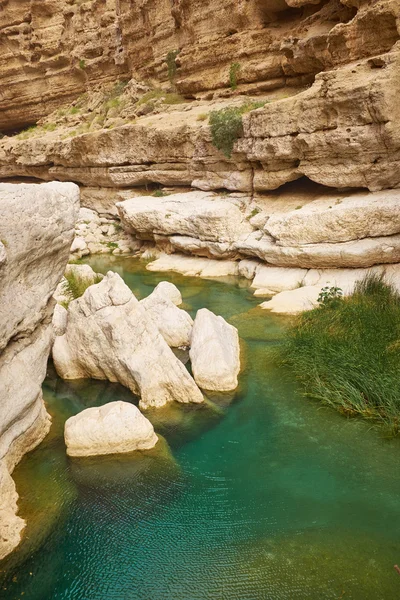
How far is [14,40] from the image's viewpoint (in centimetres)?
3597

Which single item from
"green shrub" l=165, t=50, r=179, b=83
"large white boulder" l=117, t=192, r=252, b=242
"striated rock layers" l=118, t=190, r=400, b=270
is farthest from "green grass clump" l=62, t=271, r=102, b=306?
"green shrub" l=165, t=50, r=179, b=83

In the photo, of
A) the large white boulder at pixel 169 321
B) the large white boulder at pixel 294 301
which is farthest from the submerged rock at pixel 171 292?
the large white boulder at pixel 294 301

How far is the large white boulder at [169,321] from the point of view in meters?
11.7

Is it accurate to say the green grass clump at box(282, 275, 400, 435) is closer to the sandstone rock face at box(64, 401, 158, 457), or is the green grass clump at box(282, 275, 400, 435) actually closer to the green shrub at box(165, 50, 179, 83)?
the sandstone rock face at box(64, 401, 158, 457)

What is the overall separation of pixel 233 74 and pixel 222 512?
21837mm

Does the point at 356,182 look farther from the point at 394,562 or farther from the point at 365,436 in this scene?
the point at 394,562

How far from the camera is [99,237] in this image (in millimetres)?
24391

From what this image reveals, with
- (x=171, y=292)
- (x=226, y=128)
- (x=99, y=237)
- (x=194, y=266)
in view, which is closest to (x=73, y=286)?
(x=171, y=292)

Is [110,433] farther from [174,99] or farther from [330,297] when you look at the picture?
[174,99]

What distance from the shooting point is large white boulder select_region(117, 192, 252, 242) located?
1783cm

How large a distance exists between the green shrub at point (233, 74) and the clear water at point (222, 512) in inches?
740

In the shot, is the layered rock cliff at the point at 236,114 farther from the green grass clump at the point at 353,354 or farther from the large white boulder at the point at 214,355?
the large white boulder at the point at 214,355

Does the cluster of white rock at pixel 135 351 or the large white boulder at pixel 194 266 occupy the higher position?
the cluster of white rock at pixel 135 351

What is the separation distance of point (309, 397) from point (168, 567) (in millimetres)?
4406
